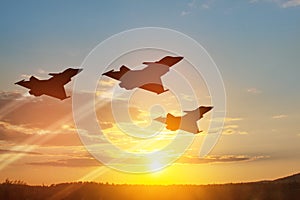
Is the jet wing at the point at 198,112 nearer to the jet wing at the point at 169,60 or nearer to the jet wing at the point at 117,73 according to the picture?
the jet wing at the point at 169,60

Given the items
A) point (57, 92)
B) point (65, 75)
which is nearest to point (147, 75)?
point (65, 75)

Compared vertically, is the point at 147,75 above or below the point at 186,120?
above

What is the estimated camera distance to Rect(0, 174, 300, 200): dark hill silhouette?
4219cm

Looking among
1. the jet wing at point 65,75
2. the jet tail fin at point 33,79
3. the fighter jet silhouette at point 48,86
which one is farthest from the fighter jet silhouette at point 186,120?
the jet tail fin at point 33,79

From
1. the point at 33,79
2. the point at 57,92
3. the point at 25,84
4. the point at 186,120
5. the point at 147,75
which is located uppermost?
the point at 147,75

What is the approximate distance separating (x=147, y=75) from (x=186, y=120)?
628 cm

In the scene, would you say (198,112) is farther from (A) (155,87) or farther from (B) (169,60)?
(B) (169,60)

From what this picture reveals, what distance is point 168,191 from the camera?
46031 millimetres

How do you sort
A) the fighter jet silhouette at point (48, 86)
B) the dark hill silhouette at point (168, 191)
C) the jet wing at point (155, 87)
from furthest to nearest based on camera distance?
1. the dark hill silhouette at point (168, 191)
2. the jet wing at point (155, 87)
3. the fighter jet silhouette at point (48, 86)

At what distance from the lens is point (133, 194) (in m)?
44.9

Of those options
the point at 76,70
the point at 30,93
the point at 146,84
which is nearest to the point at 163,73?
the point at 146,84

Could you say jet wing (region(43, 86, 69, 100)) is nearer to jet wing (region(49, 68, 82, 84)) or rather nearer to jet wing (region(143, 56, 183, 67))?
jet wing (region(49, 68, 82, 84))

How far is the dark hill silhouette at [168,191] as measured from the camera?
4219 centimetres

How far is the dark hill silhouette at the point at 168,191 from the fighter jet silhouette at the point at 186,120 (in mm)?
16059
